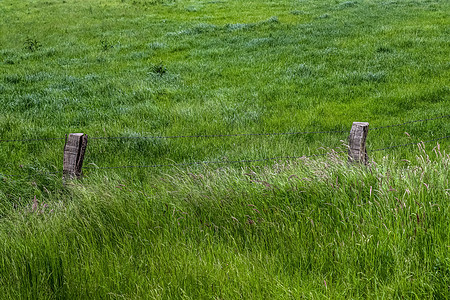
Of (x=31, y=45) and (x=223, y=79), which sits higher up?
(x=31, y=45)

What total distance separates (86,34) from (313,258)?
2090 cm


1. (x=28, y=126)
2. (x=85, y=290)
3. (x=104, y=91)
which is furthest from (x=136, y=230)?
(x=104, y=91)

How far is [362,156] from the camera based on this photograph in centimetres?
495

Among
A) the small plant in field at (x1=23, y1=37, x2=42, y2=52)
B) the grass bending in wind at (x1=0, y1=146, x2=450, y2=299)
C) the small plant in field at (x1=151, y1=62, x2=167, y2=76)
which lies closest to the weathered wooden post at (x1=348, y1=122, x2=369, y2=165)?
the grass bending in wind at (x1=0, y1=146, x2=450, y2=299)

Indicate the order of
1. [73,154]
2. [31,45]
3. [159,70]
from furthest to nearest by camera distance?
[31,45], [159,70], [73,154]

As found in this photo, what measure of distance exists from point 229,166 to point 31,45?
16.9 m

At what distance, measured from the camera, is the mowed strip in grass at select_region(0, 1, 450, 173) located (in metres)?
7.99

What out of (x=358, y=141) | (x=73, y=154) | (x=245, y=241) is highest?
(x=358, y=141)

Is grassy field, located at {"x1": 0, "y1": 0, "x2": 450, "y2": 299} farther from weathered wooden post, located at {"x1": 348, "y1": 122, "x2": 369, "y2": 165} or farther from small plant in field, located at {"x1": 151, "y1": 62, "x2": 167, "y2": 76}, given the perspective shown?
weathered wooden post, located at {"x1": 348, "y1": 122, "x2": 369, "y2": 165}

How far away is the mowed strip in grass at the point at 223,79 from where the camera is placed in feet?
26.2

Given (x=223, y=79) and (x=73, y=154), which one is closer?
(x=73, y=154)

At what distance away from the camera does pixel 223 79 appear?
13.1 meters

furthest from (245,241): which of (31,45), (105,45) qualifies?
(31,45)

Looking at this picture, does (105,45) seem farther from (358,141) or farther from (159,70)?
(358,141)
